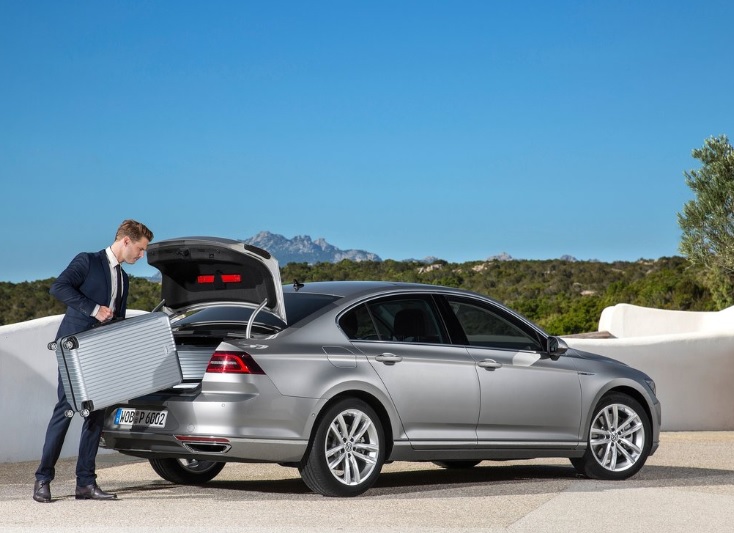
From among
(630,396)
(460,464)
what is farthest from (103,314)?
(630,396)

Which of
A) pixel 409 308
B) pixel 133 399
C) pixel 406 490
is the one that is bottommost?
pixel 406 490

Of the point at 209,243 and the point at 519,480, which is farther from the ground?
the point at 209,243

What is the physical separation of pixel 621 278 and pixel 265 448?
66373 millimetres

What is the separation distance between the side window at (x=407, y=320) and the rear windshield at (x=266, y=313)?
43cm

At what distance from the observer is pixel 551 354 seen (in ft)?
35.7

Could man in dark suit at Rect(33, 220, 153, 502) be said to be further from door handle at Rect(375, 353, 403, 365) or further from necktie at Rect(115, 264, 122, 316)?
door handle at Rect(375, 353, 403, 365)

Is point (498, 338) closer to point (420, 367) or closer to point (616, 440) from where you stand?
point (420, 367)

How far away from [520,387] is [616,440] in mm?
1238

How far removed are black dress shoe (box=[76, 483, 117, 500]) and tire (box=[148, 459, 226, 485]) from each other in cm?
107

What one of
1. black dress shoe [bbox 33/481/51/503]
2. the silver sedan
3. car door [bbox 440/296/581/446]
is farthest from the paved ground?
car door [bbox 440/296/581/446]

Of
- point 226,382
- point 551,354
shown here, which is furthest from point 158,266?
point 551,354

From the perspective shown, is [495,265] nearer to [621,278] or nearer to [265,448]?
[621,278]

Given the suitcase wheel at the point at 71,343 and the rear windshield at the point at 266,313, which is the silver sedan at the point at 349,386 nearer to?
the rear windshield at the point at 266,313

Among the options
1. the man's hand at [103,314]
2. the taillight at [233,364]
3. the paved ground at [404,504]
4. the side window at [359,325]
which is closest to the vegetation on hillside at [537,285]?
the paved ground at [404,504]
